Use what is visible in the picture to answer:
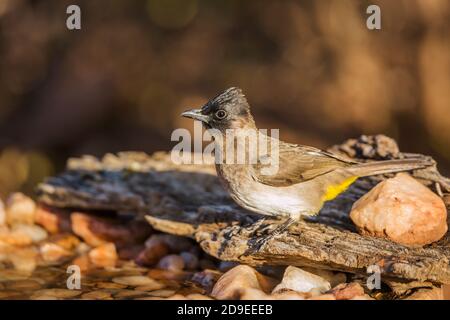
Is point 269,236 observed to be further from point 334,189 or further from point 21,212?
point 21,212

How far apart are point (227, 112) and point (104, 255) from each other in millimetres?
1823

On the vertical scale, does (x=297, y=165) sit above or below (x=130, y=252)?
above

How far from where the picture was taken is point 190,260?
5688 millimetres

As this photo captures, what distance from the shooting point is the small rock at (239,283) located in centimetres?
440

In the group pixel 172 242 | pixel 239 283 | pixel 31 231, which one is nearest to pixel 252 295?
pixel 239 283

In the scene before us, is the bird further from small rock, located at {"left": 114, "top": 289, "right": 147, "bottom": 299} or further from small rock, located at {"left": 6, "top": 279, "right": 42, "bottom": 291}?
small rock, located at {"left": 6, "top": 279, "right": 42, "bottom": 291}

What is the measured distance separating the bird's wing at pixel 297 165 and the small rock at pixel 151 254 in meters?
1.38

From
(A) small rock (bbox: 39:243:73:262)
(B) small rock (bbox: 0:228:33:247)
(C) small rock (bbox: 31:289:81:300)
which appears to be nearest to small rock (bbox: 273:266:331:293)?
Answer: (C) small rock (bbox: 31:289:81:300)

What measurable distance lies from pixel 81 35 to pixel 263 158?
22.7 feet

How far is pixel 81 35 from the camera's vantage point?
437 inches

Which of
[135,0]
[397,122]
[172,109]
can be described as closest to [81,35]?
[135,0]

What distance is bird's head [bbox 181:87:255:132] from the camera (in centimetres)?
506

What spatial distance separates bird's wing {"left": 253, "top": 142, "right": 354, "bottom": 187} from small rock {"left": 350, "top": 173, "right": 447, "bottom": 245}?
0.47m
